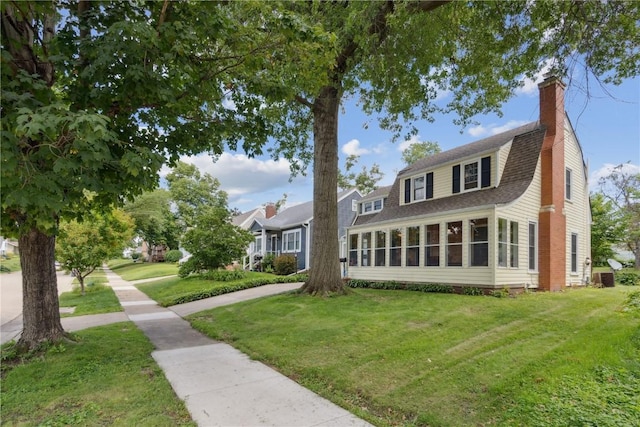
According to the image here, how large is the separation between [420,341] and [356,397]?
2.18 m

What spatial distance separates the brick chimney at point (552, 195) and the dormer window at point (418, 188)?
4.40 meters

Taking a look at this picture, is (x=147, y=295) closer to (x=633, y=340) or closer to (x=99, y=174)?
(x=99, y=174)

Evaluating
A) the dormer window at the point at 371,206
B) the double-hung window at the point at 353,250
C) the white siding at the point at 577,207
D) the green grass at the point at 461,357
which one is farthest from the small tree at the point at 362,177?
the green grass at the point at 461,357

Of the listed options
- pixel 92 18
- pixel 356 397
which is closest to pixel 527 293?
Answer: pixel 356 397

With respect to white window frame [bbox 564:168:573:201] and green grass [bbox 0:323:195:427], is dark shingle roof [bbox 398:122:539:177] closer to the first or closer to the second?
white window frame [bbox 564:168:573:201]

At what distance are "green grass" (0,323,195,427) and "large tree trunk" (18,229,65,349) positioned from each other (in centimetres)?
33

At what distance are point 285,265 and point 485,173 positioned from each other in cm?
1322

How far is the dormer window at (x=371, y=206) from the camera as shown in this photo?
835 inches

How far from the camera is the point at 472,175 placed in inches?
573

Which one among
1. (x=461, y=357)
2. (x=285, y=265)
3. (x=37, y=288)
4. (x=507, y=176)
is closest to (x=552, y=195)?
(x=507, y=176)

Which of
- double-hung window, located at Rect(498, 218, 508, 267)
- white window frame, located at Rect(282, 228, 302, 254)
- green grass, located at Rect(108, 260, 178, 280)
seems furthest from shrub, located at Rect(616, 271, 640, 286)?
green grass, located at Rect(108, 260, 178, 280)

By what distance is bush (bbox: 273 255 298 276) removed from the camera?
75.3 ft

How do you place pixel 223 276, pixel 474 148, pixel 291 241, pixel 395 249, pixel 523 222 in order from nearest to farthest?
pixel 523 222
pixel 395 249
pixel 474 148
pixel 223 276
pixel 291 241

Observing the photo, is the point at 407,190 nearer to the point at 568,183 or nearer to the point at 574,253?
the point at 568,183
